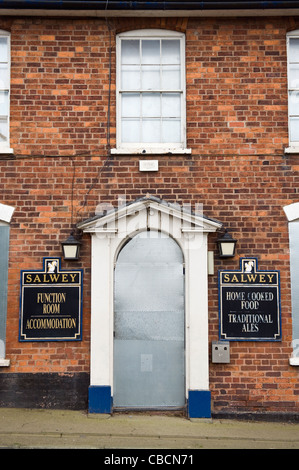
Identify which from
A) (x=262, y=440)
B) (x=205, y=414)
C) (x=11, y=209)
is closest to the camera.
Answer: (x=262, y=440)

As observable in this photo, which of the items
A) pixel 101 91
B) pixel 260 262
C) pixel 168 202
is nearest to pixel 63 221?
pixel 168 202

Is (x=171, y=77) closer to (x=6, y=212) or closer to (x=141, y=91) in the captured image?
(x=141, y=91)

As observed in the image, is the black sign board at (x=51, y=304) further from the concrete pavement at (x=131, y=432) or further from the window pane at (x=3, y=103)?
the window pane at (x=3, y=103)

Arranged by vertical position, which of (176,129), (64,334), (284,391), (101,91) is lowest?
(284,391)

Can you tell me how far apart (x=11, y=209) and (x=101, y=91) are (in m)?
2.34

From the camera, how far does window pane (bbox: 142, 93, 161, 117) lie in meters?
8.15

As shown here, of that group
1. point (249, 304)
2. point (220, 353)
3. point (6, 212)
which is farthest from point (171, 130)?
point (220, 353)

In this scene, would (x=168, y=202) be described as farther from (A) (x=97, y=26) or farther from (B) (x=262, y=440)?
(B) (x=262, y=440)

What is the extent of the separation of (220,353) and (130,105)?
4.13 metres

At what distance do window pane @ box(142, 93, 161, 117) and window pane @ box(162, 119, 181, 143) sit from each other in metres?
0.20

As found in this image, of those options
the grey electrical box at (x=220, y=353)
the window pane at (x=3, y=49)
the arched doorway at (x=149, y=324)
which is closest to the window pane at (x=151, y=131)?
the arched doorway at (x=149, y=324)

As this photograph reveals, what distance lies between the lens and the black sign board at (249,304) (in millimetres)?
7605

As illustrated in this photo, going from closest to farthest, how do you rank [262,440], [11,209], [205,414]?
1. [262,440]
2. [205,414]
3. [11,209]

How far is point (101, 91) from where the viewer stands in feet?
26.3
